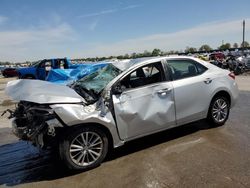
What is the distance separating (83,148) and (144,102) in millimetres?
1310

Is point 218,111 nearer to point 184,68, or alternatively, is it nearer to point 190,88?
point 190,88

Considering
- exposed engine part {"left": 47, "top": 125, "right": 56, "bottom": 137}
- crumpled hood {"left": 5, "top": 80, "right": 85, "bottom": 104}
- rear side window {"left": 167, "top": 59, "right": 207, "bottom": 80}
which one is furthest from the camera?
rear side window {"left": 167, "top": 59, "right": 207, "bottom": 80}

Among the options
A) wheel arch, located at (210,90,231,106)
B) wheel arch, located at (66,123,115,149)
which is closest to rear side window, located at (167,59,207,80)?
wheel arch, located at (210,90,231,106)

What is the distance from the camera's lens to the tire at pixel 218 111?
600 centimetres

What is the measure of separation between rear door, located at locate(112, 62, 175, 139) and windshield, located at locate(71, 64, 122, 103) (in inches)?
10.9

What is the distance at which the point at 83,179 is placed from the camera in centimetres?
420

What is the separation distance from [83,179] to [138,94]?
1.67 m

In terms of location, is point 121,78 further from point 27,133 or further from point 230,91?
point 230,91

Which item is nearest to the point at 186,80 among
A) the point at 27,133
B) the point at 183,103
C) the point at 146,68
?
the point at 183,103

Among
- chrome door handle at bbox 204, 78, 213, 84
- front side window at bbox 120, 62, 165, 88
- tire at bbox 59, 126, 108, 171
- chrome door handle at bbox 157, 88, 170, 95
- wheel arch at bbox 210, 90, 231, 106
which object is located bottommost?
tire at bbox 59, 126, 108, 171

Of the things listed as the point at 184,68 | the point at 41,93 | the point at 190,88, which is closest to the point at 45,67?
the point at 184,68

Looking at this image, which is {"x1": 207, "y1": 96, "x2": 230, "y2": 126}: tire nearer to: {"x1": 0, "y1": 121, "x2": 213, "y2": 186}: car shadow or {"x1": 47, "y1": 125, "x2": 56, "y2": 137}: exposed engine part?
{"x1": 0, "y1": 121, "x2": 213, "y2": 186}: car shadow

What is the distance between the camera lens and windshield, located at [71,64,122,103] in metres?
4.70

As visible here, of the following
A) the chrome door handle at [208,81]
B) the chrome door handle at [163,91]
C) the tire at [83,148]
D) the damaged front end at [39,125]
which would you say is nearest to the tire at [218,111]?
the chrome door handle at [208,81]
